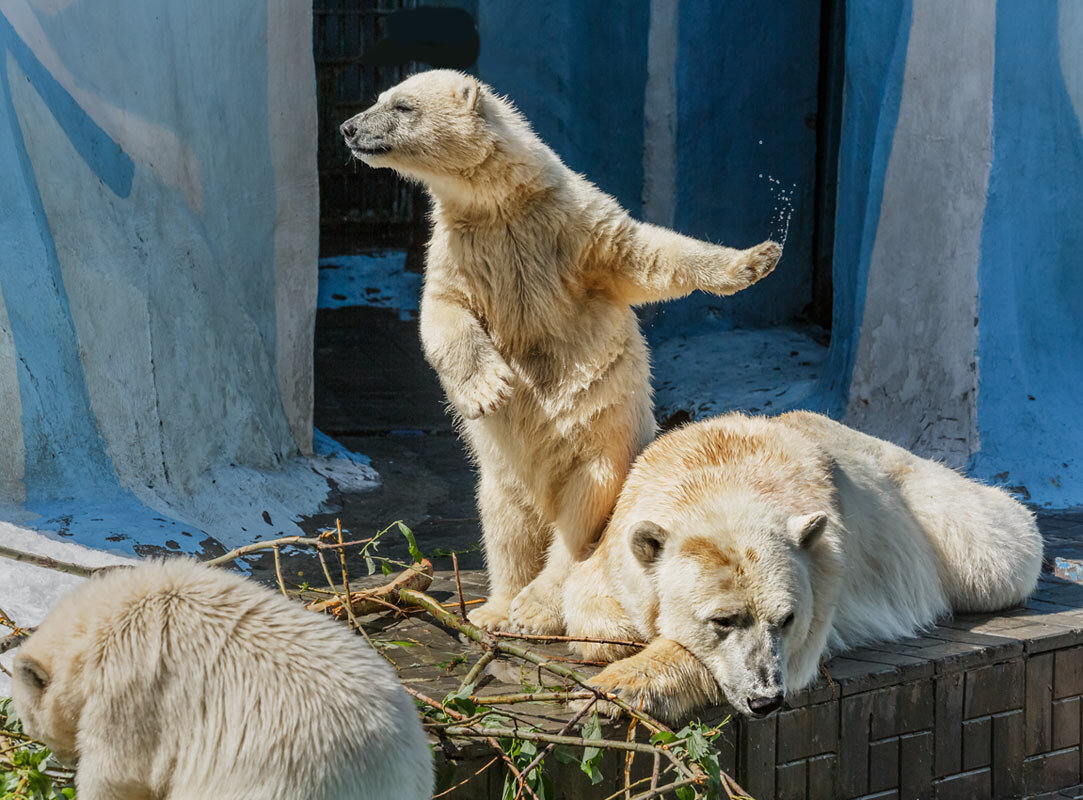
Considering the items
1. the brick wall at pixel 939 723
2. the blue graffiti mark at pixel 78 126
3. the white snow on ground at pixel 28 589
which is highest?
the blue graffiti mark at pixel 78 126

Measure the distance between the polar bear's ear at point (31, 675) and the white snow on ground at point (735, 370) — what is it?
6.58m

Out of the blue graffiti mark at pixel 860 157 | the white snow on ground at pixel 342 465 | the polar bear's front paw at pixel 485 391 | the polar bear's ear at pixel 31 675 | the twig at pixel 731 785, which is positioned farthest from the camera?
the white snow on ground at pixel 342 465

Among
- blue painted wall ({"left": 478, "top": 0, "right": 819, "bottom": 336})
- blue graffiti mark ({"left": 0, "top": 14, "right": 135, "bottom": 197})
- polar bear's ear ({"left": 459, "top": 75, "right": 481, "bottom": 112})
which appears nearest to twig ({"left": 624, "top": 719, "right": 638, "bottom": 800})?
polar bear's ear ({"left": 459, "top": 75, "right": 481, "bottom": 112})

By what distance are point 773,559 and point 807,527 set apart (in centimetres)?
12

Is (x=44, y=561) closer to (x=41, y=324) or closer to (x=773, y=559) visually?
(x=773, y=559)

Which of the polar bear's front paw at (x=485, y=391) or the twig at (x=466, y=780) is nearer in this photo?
the twig at (x=466, y=780)

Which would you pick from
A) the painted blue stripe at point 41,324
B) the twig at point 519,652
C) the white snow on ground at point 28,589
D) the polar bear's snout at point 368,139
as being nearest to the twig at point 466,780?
the twig at point 519,652

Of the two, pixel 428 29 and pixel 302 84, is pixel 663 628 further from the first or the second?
pixel 428 29

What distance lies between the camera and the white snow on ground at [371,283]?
33.8ft

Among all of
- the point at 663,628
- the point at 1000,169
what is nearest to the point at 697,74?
the point at 1000,169

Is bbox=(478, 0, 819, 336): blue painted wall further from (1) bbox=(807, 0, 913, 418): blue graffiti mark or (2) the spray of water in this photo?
(1) bbox=(807, 0, 913, 418): blue graffiti mark

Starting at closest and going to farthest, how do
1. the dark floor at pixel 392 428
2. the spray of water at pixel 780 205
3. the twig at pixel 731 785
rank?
the twig at pixel 731 785 < the dark floor at pixel 392 428 < the spray of water at pixel 780 205

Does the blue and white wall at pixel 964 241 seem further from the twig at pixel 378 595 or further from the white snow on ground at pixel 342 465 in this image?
the twig at pixel 378 595

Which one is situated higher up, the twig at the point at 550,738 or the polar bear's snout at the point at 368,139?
the polar bear's snout at the point at 368,139
